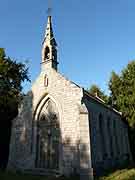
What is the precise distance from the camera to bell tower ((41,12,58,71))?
19.2m

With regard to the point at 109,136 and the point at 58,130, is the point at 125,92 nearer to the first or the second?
the point at 109,136

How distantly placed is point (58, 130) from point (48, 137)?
1.39 metres

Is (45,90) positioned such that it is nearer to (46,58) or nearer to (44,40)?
(46,58)

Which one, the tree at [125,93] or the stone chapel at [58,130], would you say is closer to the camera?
the stone chapel at [58,130]

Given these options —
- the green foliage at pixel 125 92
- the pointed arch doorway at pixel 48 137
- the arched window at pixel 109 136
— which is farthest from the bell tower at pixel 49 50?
the green foliage at pixel 125 92

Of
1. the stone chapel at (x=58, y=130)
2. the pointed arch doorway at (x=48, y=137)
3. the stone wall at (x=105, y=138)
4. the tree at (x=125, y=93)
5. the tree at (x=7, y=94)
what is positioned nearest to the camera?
the stone chapel at (x=58, y=130)

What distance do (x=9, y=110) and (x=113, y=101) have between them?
16.7 metres

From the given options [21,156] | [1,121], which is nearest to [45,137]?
[21,156]

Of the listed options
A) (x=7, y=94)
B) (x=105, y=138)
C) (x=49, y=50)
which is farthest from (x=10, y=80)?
(x=105, y=138)

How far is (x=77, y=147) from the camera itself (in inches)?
566

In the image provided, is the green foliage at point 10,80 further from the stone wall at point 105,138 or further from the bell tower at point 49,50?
the stone wall at point 105,138

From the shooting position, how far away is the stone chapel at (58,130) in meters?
14.3

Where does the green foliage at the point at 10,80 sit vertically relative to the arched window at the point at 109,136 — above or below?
above

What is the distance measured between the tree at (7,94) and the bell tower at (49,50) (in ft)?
18.4
